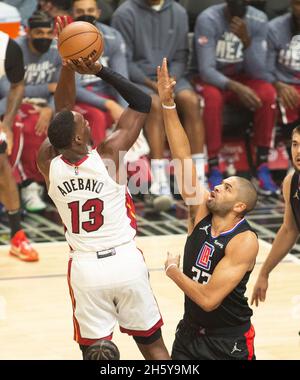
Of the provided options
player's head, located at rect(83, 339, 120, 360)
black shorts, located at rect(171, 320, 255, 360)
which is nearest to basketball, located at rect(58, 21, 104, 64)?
black shorts, located at rect(171, 320, 255, 360)

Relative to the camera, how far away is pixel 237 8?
1040 centimetres

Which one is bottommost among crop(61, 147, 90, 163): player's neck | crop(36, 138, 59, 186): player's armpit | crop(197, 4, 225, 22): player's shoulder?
crop(197, 4, 225, 22): player's shoulder

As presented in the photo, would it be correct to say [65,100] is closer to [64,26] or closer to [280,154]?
[64,26]

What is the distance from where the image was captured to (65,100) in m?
5.84

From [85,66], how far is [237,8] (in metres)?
5.22

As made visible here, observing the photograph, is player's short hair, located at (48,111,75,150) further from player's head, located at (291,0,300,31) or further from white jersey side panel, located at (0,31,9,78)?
player's head, located at (291,0,300,31)

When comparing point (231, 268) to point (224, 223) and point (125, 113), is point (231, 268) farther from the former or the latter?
point (125, 113)

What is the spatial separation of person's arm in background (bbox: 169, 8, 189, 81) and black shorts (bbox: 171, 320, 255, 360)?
5.24m

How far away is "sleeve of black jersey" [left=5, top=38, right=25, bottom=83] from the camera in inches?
336

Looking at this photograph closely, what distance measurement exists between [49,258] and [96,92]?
7.38 feet

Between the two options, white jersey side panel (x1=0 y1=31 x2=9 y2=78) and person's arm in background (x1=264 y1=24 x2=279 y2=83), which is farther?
person's arm in background (x1=264 y1=24 x2=279 y2=83)

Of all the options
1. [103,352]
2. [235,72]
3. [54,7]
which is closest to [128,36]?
[54,7]

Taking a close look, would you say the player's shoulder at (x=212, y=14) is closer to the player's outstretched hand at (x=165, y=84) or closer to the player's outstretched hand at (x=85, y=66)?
the player's outstretched hand at (x=85, y=66)
